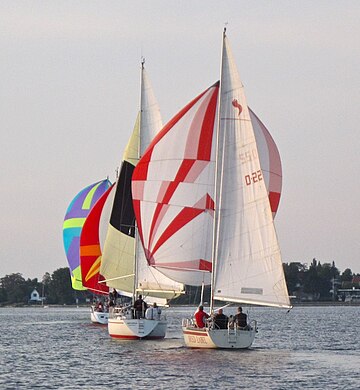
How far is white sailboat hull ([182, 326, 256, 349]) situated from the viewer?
43.9 meters

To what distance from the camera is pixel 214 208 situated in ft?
150

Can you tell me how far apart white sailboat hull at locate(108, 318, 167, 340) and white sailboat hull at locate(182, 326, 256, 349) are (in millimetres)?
8085

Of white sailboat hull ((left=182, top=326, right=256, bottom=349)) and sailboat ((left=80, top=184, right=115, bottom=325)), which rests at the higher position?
sailboat ((left=80, top=184, right=115, bottom=325))

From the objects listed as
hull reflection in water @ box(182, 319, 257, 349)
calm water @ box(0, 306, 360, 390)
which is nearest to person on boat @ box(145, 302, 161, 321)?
calm water @ box(0, 306, 360, 390)

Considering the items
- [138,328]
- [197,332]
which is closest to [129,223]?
[138,328]

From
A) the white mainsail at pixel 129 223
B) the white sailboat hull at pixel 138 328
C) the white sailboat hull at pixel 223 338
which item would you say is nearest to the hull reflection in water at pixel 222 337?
the white sailboat hull at pixel 223 338

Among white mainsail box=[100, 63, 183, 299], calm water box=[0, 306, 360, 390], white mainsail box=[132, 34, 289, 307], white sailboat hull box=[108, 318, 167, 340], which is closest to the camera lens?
calm water box=[0, 306, 360, 390]

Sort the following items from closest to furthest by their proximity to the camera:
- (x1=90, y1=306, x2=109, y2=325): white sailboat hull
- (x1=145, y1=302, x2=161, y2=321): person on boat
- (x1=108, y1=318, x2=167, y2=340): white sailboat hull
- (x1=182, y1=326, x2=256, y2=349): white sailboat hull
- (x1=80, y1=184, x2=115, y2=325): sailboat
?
(x1=182, y1=326, x2=256, y2=349): white sailboat hull, (x1=108, y1=318, x2=167, y2=340): white sailboat hull, (x1=145, y1=302, x2=161, y2=321): person on boat, (x1=80, y1=184, x2=115, y2=325): sailboat, (x1=90, y1=306, x2=109, y2=325): white sailboat hull

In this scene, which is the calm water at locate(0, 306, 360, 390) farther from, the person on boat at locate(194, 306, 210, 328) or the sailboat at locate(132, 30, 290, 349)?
the sailboat at locate(132, 30, 290, 349)

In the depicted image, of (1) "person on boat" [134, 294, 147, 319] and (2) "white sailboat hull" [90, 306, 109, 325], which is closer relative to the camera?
(1) "person on boat" [134, 294, 147, 319]

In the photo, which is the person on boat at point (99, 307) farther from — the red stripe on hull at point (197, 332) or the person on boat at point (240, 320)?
the person on boat at point (240, 320)

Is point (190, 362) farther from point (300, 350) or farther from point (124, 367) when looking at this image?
point (300, 350)

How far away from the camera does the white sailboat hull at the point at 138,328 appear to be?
5303cm

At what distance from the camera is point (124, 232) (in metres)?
60.5
